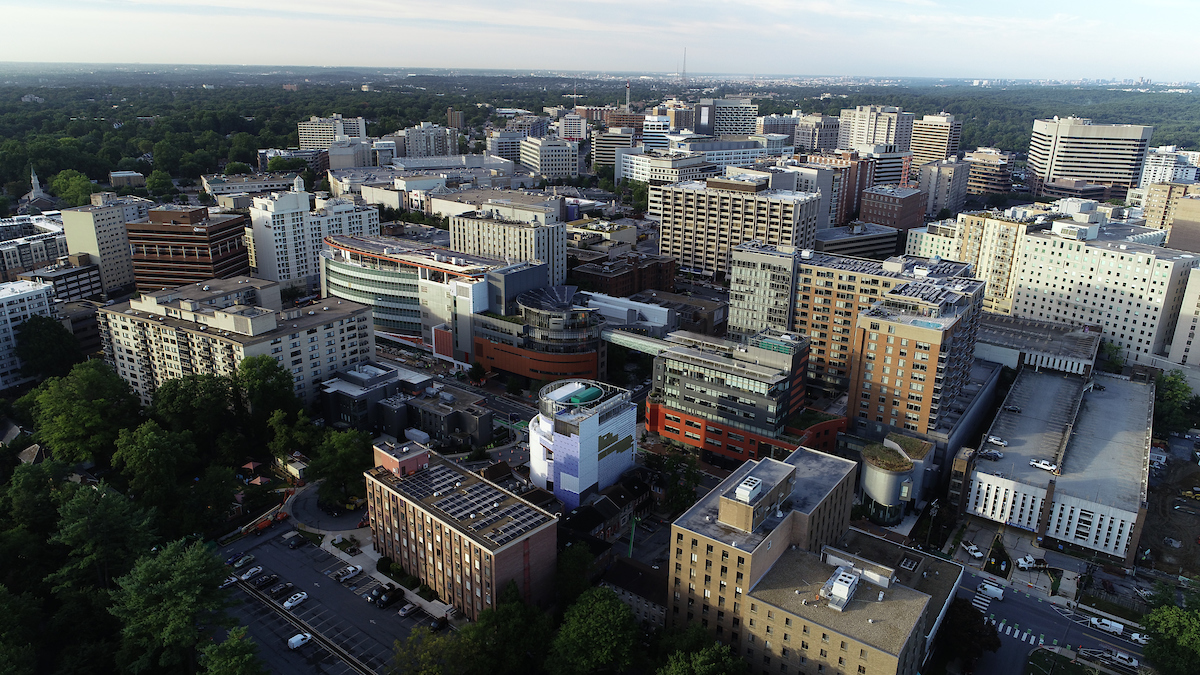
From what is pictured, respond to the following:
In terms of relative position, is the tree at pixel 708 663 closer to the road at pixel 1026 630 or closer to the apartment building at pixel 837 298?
the road at pixel 1026 630

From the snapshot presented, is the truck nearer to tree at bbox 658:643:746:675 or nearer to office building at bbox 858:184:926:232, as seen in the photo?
tree at bbox 658:643:746:675

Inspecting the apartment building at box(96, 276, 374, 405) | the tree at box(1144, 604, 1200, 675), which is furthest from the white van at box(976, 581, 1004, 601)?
the apartment building at box(96, 276, 374, 405)

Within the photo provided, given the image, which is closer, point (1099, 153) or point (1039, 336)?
point (1039, 336)

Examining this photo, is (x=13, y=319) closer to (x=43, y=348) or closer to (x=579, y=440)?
(x=43, y=348)

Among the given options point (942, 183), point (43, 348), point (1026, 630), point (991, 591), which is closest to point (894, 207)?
point (942, 183)

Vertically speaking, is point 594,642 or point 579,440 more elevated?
point 579,440

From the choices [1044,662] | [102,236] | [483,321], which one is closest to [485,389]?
[483,321]

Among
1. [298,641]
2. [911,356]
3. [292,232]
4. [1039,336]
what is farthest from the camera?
[292,232]
